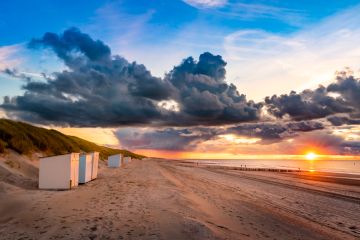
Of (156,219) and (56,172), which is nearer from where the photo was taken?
(156,219)

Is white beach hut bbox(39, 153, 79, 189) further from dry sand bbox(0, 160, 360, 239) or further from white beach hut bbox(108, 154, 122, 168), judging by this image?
white beach hut bbox(108, 154, 122, 168)

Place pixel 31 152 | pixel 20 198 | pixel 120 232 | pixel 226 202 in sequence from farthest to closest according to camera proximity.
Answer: pixel 31 152, pixel 226 202, pixel 20 198, pixel 120 232

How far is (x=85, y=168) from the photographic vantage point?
104 ft

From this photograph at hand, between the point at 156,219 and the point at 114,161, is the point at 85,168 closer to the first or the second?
the point at 156,219

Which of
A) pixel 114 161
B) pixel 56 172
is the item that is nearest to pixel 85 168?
pixel 56 172

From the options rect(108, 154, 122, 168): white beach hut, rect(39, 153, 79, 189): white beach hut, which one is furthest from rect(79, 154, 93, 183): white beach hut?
rect(108, 154, 122, 168): white beach hut

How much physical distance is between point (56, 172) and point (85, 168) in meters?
6.19

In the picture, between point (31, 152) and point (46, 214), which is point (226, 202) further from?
point (31, 152)

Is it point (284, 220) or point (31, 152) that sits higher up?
point (31, 152)

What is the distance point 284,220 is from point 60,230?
38.4 ft

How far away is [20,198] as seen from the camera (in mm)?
18969

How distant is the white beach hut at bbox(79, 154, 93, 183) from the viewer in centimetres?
3098

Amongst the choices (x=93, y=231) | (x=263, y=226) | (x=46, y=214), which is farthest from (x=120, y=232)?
(x=263, y=226)

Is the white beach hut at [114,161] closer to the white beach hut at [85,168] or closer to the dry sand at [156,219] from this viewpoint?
the white beach hut at [85,168]
